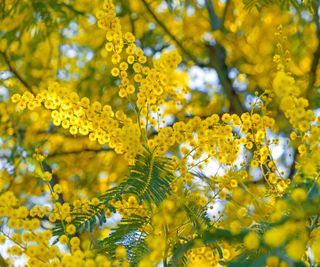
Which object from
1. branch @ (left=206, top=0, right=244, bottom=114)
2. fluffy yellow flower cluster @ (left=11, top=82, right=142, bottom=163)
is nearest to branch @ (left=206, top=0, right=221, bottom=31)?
branch @ (left=206, top=0, right=244, bottom=114)

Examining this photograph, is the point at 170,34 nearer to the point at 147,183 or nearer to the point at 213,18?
the point at 213,18

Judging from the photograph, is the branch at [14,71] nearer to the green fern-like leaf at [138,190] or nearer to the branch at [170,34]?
the branch at [170,34]

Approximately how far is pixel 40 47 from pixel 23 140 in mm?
671

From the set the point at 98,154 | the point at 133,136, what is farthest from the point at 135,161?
the point at 98,154

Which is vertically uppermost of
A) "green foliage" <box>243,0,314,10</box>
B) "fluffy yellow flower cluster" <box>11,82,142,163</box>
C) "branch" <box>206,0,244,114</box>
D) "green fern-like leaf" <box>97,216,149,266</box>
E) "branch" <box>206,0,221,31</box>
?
"branch" <box>206,0,221,31</box>

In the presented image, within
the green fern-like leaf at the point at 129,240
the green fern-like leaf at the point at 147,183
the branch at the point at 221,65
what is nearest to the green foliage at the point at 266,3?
the branch at the point at 221,65

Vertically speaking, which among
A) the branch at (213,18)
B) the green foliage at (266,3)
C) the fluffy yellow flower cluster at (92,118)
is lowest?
the fluffy yellow flower cluster at (92,118)

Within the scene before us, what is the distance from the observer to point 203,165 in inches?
76.1

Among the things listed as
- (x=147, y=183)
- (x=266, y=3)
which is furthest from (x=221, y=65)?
(x=147, y=183)

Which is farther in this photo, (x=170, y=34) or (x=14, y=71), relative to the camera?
(x=170, y=34)

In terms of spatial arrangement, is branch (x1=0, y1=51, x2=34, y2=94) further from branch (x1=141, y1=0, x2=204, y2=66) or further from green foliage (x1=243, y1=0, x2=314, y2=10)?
green foliage (x1=243, y1=0, x2=314, y2=10)

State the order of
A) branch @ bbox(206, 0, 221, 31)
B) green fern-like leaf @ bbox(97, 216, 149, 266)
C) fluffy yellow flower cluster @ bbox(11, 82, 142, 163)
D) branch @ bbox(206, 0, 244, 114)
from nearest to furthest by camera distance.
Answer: green fern-like leaf @ bbox(97, 216, 149, 266) → fluffy yellow flower cluster @ bbox(11, 82, 142, 163) → branch @ bbox(206, 0, 244, 114) → branch @ bbox(206, 0, 221, 31)

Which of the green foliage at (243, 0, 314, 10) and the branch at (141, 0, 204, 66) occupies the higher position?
the branch at (141, 0, 204, 66)

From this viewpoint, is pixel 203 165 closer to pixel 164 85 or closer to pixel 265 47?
pixel 164 85
